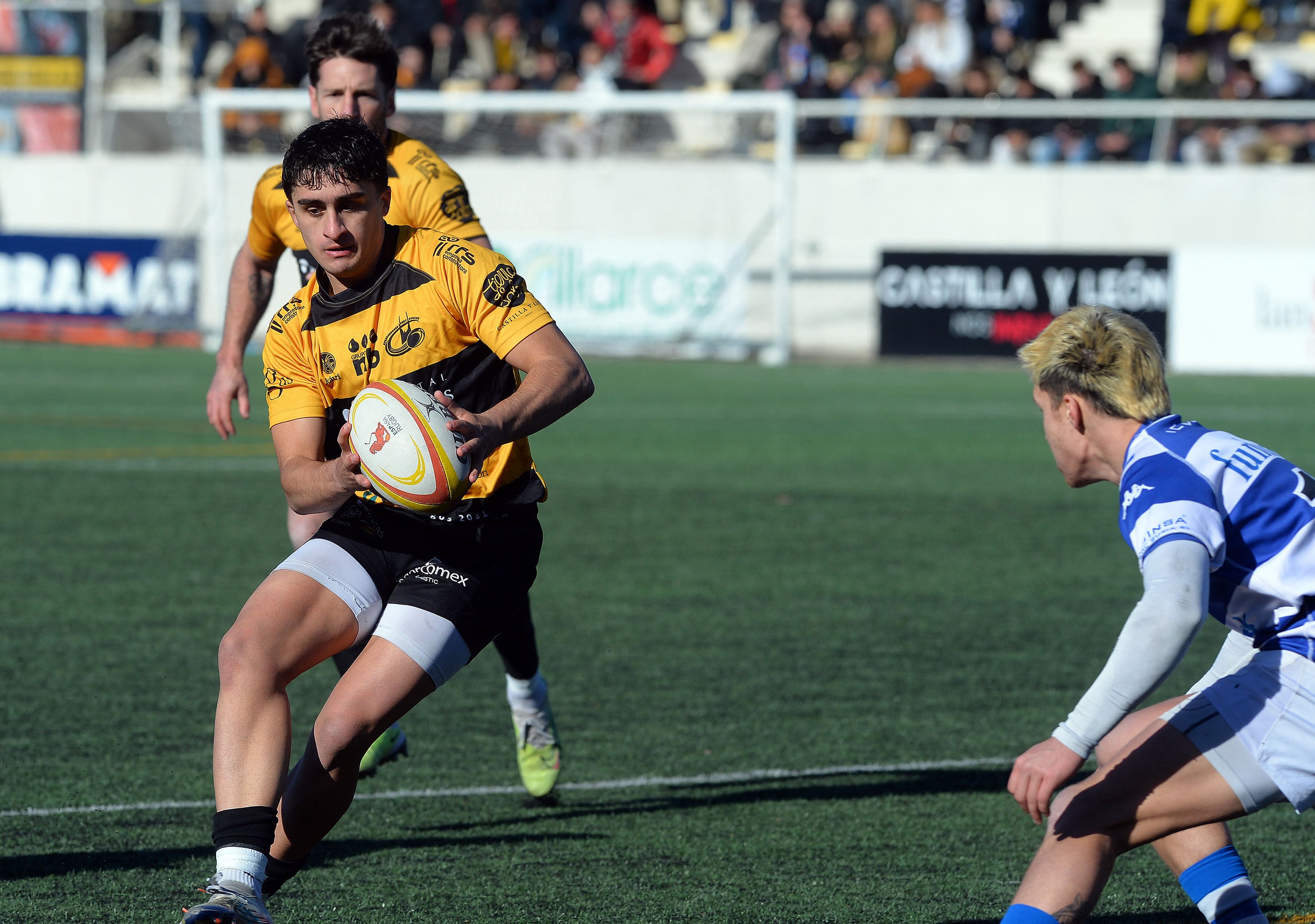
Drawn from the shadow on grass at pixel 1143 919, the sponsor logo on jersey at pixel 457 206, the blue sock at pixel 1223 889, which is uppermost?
the sponsor logo on jersey at pixel 457 206

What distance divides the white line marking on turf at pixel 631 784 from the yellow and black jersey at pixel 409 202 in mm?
1626

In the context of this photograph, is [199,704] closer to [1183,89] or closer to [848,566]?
[848,566]

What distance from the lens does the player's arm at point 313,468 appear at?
155 inches


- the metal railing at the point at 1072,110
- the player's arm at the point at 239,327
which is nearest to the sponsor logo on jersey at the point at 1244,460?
the player's arm at the point at 239,327

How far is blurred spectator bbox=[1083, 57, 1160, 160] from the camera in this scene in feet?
73.2

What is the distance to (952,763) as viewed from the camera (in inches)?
228

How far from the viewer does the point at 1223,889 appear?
11.6ft

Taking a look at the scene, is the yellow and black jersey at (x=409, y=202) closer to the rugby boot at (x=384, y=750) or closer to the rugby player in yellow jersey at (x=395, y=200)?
the rugby player in yellow jersey at (x=395, y=200)

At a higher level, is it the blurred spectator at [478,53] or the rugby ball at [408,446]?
the blurred spectator at [478,53]

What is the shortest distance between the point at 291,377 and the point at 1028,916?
2120mm

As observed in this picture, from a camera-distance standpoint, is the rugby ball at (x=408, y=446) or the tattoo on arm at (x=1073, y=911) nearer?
the tattoo on arm at (x=1073, y=911)

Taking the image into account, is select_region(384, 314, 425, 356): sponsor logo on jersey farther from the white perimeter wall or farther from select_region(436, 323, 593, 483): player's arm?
the white perimeter wall

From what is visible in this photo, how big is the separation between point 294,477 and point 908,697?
127 inches

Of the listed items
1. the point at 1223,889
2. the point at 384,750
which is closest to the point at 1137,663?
the point at 1223,889
